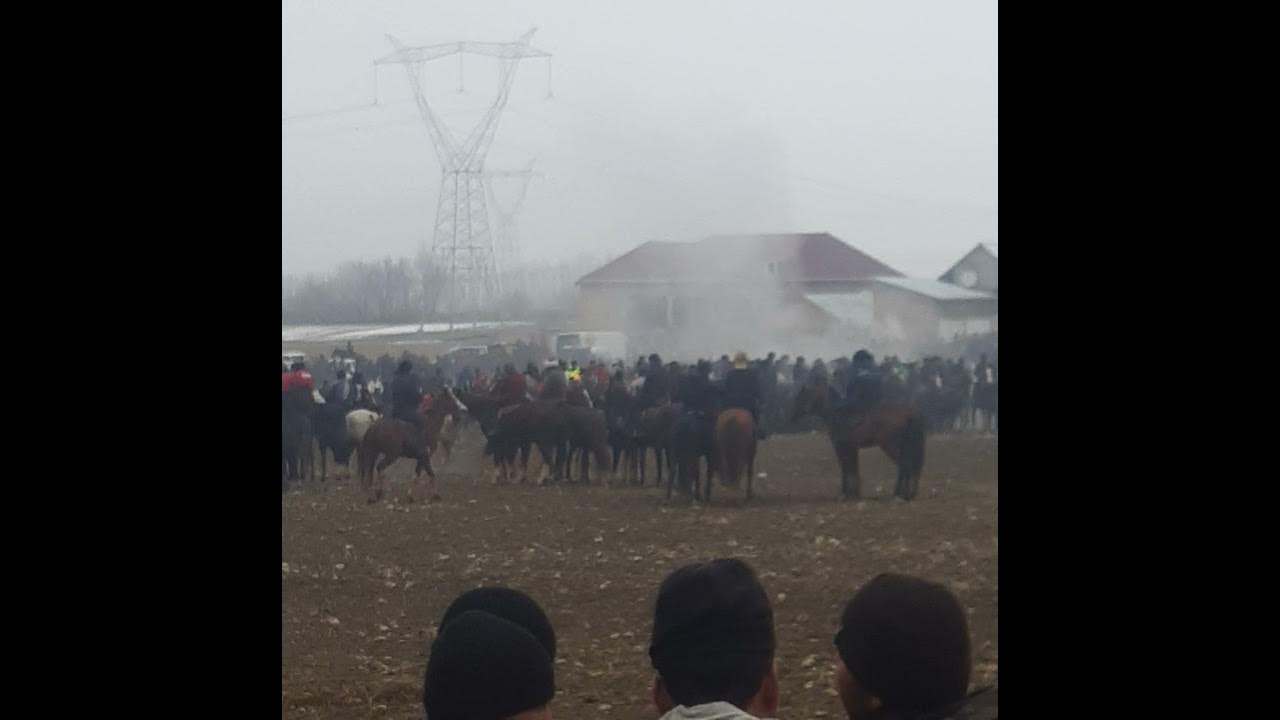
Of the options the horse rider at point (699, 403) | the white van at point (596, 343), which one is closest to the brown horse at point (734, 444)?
the horse rider at point (699, 403)

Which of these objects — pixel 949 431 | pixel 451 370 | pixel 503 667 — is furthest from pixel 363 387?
pixel 503 667

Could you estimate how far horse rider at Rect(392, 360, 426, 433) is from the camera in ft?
36.9

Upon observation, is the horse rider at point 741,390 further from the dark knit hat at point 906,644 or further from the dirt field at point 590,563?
the dark knit hat at point 906,644

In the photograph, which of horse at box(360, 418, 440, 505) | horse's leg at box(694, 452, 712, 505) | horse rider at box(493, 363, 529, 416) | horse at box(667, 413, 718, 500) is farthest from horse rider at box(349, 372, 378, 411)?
horse's leg at box(694, 452, 712, 505)

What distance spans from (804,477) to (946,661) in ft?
30.6

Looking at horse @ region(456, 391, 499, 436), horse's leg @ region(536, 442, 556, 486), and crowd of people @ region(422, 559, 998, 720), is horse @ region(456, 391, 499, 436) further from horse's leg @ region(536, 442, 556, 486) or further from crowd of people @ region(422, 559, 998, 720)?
crowd of people @ region(422, 559, 998, 720)

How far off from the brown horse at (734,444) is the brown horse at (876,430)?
51 centimetres

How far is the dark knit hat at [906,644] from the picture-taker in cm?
276

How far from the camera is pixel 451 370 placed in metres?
15.5

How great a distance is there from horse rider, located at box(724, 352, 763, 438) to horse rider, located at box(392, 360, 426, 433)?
2343 mm

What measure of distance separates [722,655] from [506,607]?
1.50ft

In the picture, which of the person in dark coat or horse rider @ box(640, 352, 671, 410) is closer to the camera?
the person in dark coat

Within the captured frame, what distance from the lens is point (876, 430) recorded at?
11.0 metres

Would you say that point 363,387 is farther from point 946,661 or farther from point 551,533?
point 946,661
